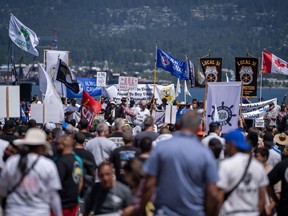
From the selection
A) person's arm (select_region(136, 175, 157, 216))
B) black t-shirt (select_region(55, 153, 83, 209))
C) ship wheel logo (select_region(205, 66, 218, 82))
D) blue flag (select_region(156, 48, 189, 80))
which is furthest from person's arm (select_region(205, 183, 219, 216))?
blue flag (select_region(156, 48, 189, 80))

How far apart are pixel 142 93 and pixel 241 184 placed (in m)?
24.5

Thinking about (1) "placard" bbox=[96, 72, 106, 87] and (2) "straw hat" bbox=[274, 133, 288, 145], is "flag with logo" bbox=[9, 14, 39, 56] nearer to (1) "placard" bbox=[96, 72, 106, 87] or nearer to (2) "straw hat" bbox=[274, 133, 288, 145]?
(1) "placard" bbox=[96, 72, 106, 87]

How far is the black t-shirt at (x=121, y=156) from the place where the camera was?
1182 centimetres

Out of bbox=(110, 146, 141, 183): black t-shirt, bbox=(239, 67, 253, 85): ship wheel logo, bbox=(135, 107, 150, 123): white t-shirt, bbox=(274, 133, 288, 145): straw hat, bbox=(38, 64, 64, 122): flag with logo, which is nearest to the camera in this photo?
bbox=(110, 146, 141, 183): black t-shirt

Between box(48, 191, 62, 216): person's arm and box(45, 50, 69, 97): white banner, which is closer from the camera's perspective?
box(48, 191, 62, 216): person's arm

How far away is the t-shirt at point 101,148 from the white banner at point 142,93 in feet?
65.1

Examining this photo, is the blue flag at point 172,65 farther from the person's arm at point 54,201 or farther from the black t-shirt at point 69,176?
the person's arm at point 54,201

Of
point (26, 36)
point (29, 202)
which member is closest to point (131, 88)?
point (26, 36)

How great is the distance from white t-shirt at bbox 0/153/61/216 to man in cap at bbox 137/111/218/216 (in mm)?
951

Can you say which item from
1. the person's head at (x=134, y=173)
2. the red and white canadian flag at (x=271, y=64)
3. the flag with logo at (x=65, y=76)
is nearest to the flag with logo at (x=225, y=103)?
the flag with logo at (x=65, y=76)

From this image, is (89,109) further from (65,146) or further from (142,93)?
(142,93)

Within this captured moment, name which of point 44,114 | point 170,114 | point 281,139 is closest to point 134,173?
point 281,139

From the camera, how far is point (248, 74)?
25094 millimetres

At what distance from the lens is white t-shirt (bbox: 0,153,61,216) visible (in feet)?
29.1
